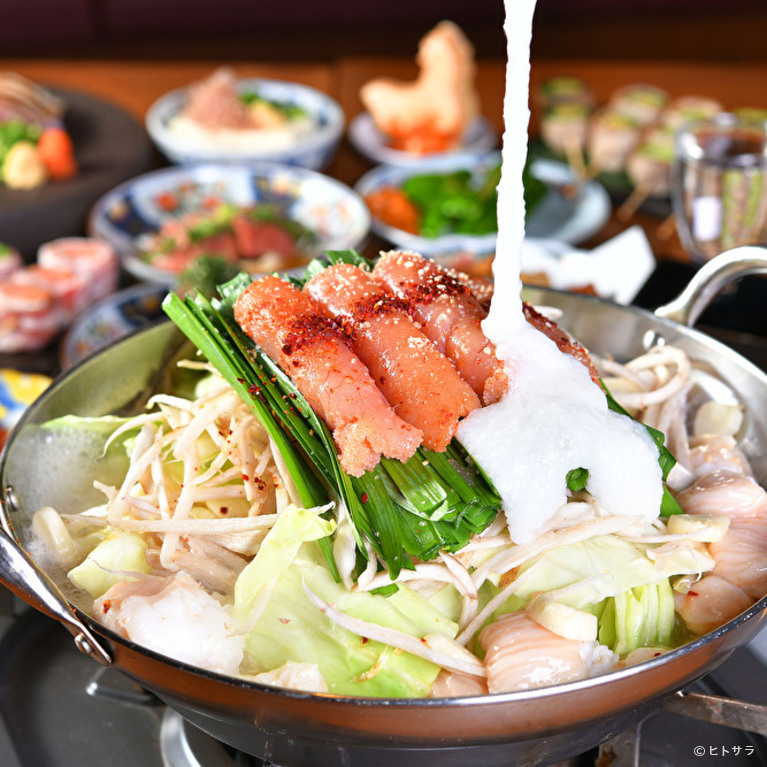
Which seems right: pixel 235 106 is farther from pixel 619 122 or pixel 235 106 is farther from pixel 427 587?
pixel 427 587

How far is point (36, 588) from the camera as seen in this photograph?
988 mm

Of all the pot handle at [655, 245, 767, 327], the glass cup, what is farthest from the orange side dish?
the pot handle at [655, 245, 767, 327]

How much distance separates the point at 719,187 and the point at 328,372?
190cm

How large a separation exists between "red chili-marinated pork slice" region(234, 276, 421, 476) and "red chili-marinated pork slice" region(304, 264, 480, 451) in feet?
0.07

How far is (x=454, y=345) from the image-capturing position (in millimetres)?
1189

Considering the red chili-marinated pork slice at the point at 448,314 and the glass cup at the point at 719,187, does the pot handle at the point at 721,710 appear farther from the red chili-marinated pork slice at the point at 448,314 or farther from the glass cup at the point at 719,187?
the glass cup at the point at 719,187

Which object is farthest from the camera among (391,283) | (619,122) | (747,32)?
(747,32)

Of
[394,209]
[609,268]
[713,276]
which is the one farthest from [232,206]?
[713,276]

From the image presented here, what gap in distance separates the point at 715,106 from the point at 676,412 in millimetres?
2541

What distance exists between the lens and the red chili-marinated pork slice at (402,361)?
1.11 metres

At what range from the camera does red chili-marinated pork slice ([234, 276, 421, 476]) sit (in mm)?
1083

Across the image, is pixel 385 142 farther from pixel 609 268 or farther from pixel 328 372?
Answer: pixel 328 372

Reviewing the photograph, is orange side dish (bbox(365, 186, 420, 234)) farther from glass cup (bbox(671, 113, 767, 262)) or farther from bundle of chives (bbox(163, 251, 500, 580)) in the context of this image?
bundle of chives (bbox(163, 251, 500, 580))

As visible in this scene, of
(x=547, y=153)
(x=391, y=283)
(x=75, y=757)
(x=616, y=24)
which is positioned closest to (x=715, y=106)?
(x=547, y=153)
